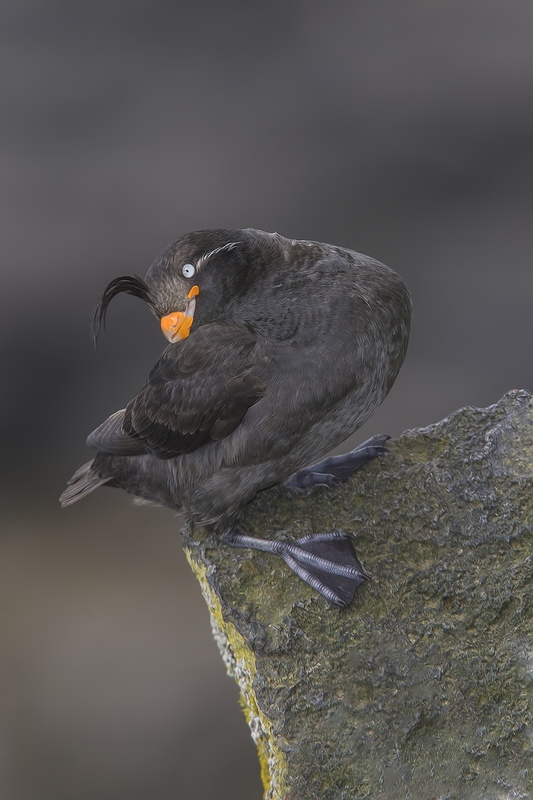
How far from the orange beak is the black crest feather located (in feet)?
0.32

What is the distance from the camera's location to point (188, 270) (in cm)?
193

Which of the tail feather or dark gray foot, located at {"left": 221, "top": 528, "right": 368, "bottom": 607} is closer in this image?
dark gray foot, located at {"left": 221, "top": 528, "right": 368, "bottom": 607}

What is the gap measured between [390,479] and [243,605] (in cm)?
57

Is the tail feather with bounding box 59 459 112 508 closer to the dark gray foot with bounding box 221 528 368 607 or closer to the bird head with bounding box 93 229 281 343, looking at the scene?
the dark gray foot with bounding box 221 528 368 607

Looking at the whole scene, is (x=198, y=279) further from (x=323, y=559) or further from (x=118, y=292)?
(x=323, y=559)

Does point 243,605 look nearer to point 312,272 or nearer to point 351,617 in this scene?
point 351,617

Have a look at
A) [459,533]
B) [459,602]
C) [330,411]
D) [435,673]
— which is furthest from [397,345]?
[435,673]

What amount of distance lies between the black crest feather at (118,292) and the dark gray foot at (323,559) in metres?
0.66

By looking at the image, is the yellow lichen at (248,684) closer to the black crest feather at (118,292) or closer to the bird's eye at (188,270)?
the black crest feather at (118,292)

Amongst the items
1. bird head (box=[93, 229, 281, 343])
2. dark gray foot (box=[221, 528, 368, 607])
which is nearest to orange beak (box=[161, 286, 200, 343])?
bird head (box=[93, 229, 281, 343])

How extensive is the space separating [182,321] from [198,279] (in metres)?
0.10

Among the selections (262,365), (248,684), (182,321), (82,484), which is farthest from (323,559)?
(82,484)

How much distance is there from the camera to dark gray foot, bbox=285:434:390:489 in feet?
7.95

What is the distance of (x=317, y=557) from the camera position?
212cm
